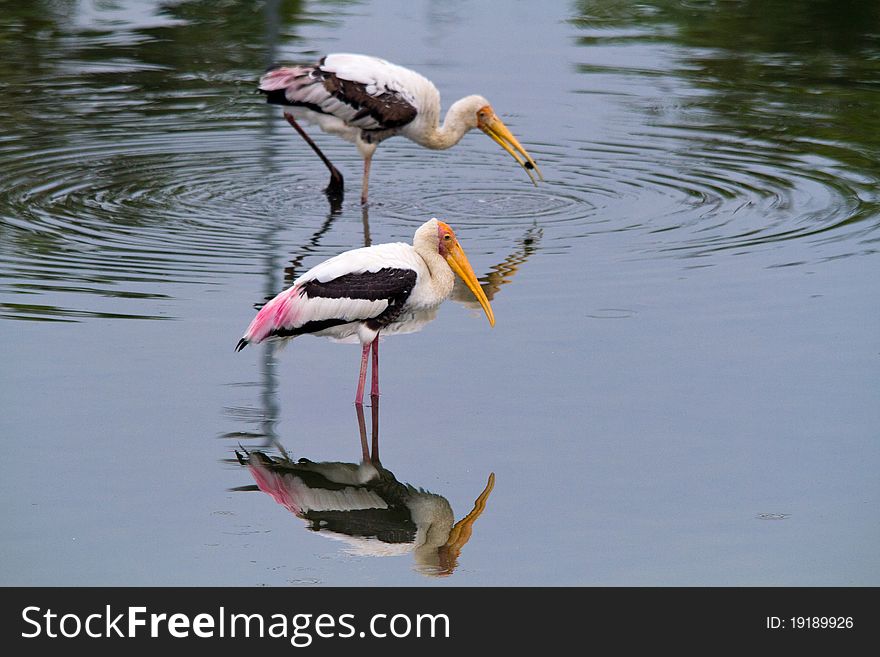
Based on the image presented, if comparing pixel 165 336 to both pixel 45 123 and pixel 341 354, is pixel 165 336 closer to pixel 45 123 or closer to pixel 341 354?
pixel 341 354

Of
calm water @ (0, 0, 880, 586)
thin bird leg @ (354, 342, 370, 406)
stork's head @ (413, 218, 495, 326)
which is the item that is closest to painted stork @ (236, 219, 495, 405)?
thin bird leg @ (354, 342, 370, 406)

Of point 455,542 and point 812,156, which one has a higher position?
point 455,542

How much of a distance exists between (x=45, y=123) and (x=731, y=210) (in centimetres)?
617

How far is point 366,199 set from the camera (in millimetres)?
11984

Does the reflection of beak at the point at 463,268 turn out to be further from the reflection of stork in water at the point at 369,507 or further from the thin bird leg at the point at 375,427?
the reflection of stork in water at the point at 369,507

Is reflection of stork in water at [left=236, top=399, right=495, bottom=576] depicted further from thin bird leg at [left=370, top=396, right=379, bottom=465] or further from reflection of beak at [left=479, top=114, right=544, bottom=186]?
reflection of beak at [left=479, top=114, right=544, bottom=186]

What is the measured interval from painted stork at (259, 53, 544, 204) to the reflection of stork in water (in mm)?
5335

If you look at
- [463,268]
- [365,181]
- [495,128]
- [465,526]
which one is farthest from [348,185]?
[465,526]

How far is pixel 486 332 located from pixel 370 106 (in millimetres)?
3848

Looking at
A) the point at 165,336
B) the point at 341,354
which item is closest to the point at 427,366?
the point at 341,354

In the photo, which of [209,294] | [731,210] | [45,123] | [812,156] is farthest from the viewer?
[45,123]

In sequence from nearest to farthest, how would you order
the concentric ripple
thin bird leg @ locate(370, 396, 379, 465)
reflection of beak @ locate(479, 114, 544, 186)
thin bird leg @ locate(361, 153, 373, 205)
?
1. thin bird leg @ locate(370, 396, 379, 465)
2. the concentric ripple
3. thin bird leg @ locate(361, 153, 373, 205)
4. reflection of beak @ locate(479, 114, 544, 186)

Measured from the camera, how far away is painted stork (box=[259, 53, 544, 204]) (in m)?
12.2

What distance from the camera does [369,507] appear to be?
21.7 feet
